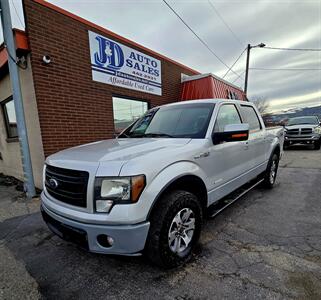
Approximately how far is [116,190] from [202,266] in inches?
51.4

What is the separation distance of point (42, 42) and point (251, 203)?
18.2ft

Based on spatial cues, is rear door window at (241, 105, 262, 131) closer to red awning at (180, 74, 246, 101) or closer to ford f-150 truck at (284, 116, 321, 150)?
red awning at (180, 74, 246, 101)

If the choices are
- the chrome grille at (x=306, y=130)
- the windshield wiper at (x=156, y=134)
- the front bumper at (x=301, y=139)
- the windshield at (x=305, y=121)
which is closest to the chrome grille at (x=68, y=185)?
the windshield wiper at (x=156, y=134)

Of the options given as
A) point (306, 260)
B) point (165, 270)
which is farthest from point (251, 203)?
point (165, 270)

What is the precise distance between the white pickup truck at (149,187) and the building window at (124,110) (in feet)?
12.6

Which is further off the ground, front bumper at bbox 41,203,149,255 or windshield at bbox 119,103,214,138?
windshield at bbox 119,103,214,138

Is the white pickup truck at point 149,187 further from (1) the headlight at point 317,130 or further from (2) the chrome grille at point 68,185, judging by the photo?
(1) the headlight at point 317,130

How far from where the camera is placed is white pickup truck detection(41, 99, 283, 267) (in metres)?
1.82

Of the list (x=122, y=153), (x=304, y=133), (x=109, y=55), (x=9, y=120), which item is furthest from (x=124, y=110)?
(x=304, y=133)

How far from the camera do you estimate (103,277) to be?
2.21 meters

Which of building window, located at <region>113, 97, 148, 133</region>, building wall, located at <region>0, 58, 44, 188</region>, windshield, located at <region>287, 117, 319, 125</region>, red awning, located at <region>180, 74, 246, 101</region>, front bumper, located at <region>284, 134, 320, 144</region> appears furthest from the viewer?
windshield, located at <region>287, 117, 319, 125</region>

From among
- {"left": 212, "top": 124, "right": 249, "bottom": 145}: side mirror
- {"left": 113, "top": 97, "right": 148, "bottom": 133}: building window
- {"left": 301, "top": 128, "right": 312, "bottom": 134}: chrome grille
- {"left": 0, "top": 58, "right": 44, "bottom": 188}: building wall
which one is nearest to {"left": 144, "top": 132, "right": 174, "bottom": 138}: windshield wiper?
{"left": 212, "top": 124, "right": 249, "bottom": 145}: side mirror

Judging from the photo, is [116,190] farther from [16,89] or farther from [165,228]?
[16,89]

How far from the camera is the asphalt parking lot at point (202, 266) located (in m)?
1.98
